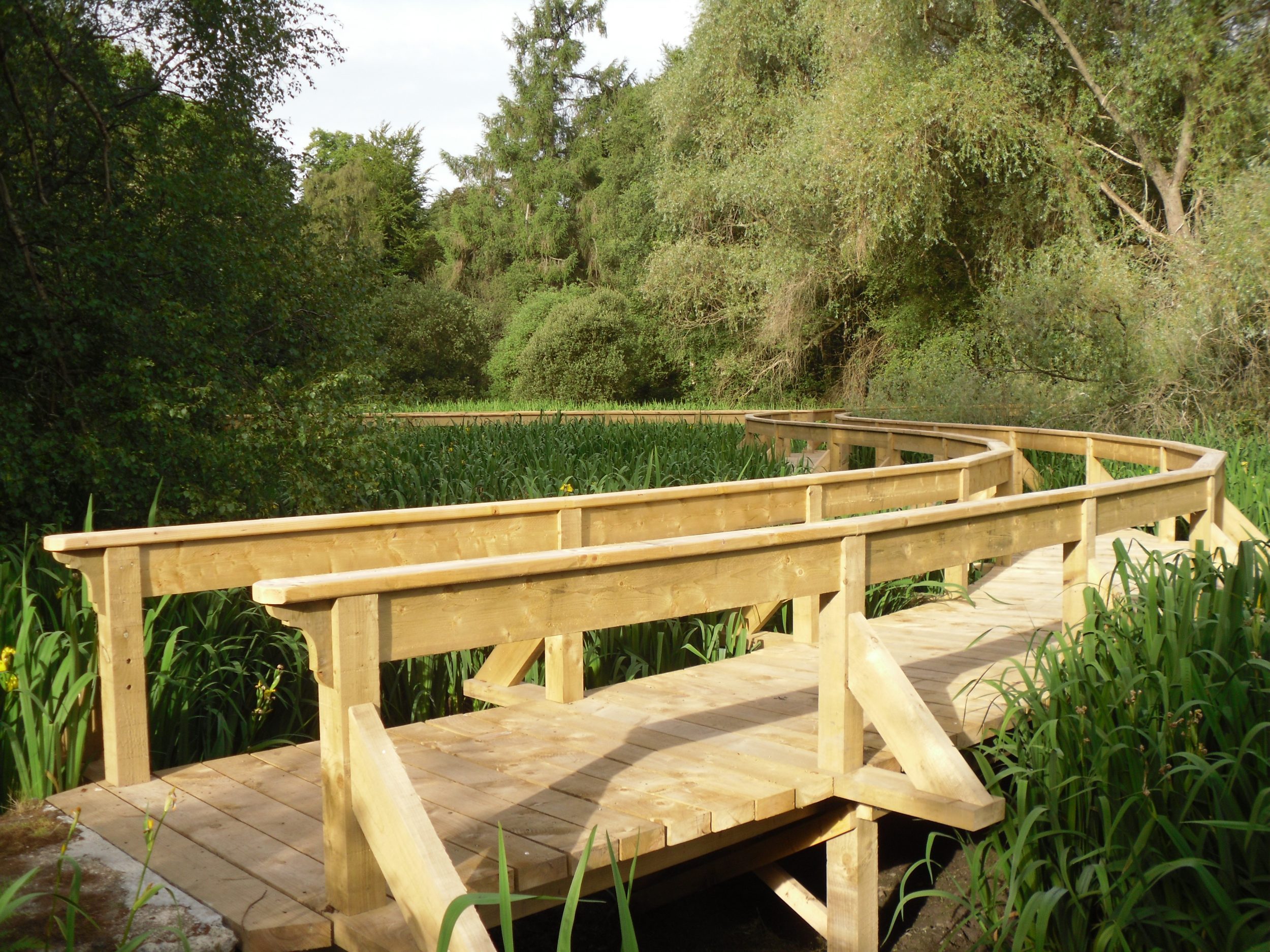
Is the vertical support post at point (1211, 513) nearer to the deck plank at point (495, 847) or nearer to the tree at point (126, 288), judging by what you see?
the deck plank at point (495, 847)

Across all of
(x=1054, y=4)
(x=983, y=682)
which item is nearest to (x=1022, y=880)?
(x=983, y=682)

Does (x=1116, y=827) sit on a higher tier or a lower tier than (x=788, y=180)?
lower

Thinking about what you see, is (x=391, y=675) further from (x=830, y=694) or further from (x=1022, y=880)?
(x=1022, y=880)

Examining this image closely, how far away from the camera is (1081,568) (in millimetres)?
4340

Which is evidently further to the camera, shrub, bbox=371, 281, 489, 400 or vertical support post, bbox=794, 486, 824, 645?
shrub, bbox=371, 281, 489, 400

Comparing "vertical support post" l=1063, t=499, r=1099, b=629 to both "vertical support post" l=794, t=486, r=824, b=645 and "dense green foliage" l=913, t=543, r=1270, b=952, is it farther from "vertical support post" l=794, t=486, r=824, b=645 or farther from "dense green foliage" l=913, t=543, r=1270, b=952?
"vertical support post" l=794, t=486, r=824, b=645

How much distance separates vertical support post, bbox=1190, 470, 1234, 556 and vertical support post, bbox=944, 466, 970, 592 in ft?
3.77

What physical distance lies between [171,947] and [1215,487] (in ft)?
17.4

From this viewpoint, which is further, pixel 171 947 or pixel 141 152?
pixel 141 152

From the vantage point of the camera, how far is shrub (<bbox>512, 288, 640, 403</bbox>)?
33.3m

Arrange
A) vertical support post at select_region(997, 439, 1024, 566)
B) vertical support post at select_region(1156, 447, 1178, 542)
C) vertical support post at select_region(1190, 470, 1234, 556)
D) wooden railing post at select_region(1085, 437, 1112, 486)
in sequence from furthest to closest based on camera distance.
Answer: wooden railing post at select_region(1085, 437, 1112, 486) < vertical support post at select_region(997, 439, 1024, 566) < vertical support post at select_region(1156, 447, 1178, 542) < vertical support post at select_region(1190, 470, 1234, 556)

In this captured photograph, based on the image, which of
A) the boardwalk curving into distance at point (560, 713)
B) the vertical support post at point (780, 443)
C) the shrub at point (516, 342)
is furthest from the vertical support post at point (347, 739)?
the shrub at point (516, 342)

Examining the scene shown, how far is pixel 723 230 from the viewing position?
28.0 metres

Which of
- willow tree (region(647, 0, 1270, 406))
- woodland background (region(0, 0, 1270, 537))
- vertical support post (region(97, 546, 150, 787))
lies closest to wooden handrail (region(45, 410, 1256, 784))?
vertical support post (region(97, 546, 150, 787))
